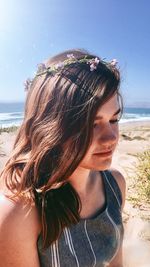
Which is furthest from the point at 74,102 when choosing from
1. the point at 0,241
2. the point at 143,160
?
the point at 143,160

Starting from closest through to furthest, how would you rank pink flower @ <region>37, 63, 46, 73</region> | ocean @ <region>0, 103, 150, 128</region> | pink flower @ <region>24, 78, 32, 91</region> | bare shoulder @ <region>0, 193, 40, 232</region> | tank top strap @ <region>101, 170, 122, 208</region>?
bare shoulder @ <region>0, 193, 40, 232</region> → pink flower @ <region>37, 63, 46, 73</region> → pink flower @ <region>24, 78, 32, 91</region> → tank top strap @ <region>101, 170, 122, 208</region> → ocean @ <region>0, 103, 150, 128</region>

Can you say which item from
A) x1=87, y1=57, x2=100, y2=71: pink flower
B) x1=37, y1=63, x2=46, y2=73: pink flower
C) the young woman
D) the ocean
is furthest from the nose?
the ocean

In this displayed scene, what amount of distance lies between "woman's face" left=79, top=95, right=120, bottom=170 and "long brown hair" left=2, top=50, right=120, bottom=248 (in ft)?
0.14

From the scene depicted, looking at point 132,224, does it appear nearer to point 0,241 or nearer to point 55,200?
point 55,200

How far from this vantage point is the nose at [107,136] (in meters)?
1.49

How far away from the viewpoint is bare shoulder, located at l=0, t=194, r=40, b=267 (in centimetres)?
132

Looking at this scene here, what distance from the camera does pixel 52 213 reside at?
148cm

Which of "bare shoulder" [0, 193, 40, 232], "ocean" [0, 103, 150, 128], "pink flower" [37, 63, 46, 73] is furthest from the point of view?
"ocean" [0, 103, 150, 128]

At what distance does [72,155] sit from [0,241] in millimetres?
446

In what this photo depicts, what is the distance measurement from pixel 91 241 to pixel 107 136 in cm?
50

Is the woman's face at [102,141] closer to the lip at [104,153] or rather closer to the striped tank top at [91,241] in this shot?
the lip at [104,153]

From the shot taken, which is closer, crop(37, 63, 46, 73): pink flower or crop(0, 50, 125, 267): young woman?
crop(0, 50, 125, 267): young woman

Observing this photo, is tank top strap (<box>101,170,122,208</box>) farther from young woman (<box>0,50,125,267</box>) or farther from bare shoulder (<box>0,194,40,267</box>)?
bare shoulder (<box>0,194,40,267</box>)

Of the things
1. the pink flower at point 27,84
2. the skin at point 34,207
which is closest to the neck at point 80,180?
the skin at point 34,207
